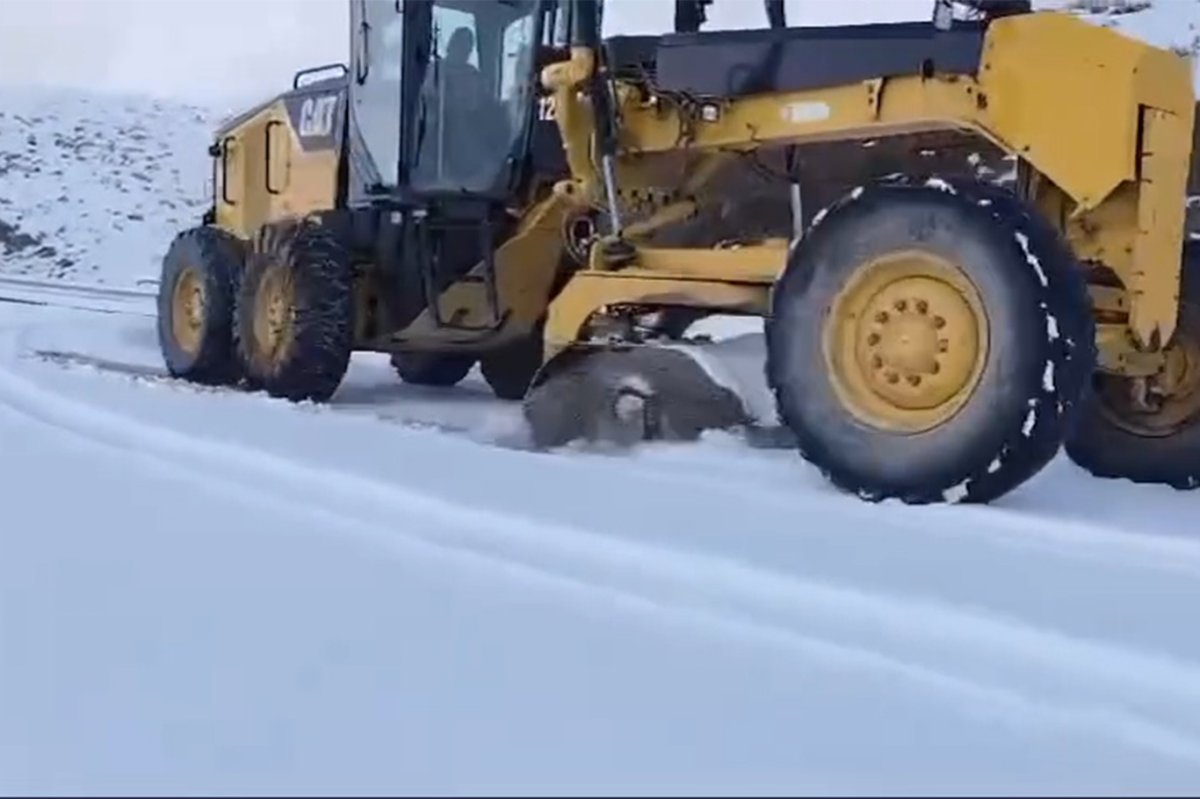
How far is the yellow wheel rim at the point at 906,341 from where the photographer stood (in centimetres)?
427

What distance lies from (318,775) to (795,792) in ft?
1.87

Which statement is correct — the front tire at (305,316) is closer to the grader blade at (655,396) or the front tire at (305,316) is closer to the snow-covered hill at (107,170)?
the grader blade at (655,396)

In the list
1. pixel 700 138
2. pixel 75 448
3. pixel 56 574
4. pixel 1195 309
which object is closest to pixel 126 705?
pixel 56 574

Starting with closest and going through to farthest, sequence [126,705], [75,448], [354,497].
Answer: [126,705]
[354,497]
[75,448]

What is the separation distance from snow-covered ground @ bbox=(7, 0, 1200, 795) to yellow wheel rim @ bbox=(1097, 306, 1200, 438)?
0.37 meters

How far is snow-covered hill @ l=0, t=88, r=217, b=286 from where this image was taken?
88.9 feet

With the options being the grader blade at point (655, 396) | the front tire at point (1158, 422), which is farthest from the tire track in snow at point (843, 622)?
the front tire at point (1158, 422)

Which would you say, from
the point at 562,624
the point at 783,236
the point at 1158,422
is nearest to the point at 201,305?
the point at 783,236

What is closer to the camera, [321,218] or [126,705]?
[126,705]

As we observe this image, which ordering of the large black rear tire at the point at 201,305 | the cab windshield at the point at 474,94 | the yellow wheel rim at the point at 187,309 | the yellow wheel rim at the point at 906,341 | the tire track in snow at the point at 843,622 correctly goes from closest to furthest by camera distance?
1. the tire track in snow at the point at 843,622
2. the yellow wheel rim at the point at 906,341
3. the cab windshield at the point at 474,94
4. the large black rear tire at the point at 201,305
5. the yellow wheel rim at the point at 187,309

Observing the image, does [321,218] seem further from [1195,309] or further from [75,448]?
[1195,309]

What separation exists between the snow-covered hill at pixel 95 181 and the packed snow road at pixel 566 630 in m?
21.3

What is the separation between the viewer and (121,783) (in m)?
1.91

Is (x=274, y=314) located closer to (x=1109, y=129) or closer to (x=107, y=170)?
(x=1109, y=129)
